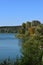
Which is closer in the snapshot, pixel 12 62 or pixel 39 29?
pixel 12 62

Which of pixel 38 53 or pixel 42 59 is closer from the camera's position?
pixel 42 59

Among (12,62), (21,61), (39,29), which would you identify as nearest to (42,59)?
(21,61)

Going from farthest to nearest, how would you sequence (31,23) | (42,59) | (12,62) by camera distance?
(31,23)
(12,62)
(42,59)

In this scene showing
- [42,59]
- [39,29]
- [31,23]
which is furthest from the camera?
[31,23]

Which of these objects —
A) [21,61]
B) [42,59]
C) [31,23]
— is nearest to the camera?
[42,59]

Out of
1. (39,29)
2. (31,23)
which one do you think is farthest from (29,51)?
(31,23)

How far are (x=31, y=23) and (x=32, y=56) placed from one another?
1762 inches

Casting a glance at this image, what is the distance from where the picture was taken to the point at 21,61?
36.4ft

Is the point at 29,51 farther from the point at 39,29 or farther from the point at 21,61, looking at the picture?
the point at 39,29

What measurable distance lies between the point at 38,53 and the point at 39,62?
0.68 metres

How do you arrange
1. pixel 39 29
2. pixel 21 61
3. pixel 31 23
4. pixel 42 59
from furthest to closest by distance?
pixel 31 23
pixel 39 29
pixel 21 61
pixel 42 59

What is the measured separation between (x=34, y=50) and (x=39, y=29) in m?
28.1

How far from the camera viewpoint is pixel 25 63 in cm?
1101

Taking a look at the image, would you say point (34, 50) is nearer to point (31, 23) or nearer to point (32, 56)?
point (32, 56)
